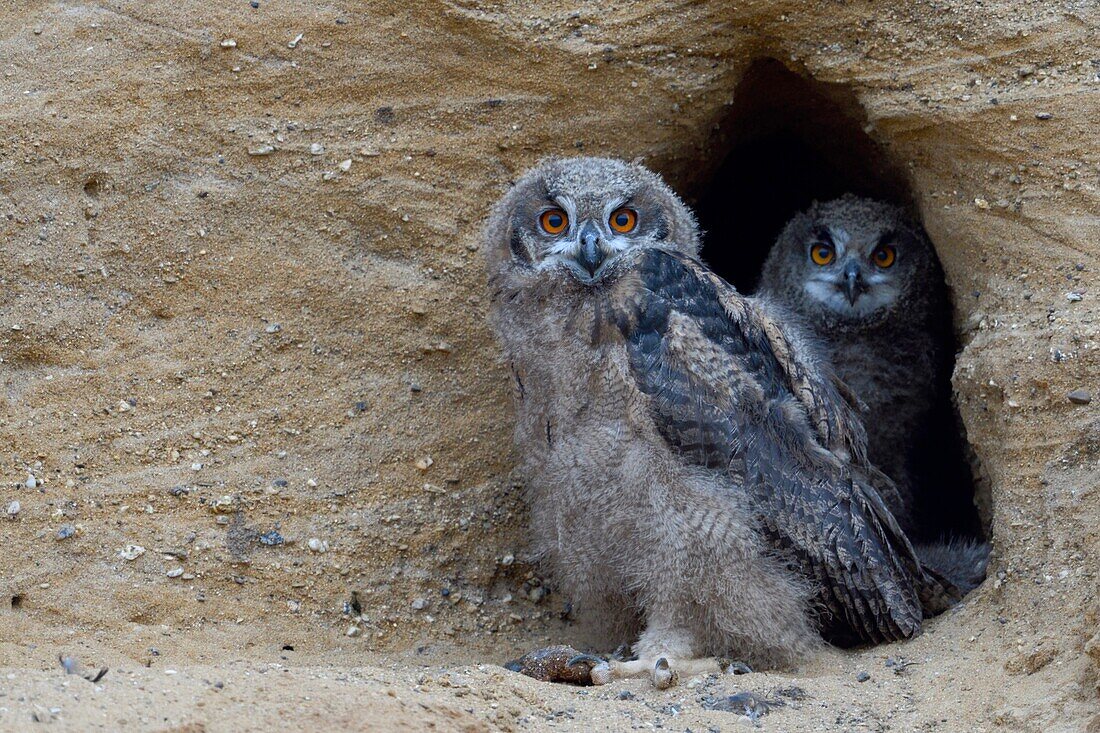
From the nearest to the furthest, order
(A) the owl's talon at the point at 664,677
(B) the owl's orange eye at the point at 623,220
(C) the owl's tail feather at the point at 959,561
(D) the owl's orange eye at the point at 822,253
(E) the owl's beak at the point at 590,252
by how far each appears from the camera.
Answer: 1. (A) the owl's talon at the point at 664,677
2. (E) the owl's beak at the point at 590,252
3. (B) the owl's orange eye at the point at 623,220
4. (C) the owl's tail feather at the point at 959,561
5. (D) the owl's orange eye at the point at 822,253

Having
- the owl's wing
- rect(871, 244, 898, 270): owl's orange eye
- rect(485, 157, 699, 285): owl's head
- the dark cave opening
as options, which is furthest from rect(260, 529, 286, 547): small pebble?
rect(871, 244, 898, 270): owl's orange eye

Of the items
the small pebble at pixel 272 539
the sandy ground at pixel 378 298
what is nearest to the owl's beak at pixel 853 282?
the sandy ground at pixel 378 298

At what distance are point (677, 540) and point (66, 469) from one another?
206 cm

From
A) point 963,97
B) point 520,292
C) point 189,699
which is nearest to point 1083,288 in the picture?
point 963,97

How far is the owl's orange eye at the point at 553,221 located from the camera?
4297 mm

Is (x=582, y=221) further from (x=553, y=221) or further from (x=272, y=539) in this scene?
(x=272, y=539)

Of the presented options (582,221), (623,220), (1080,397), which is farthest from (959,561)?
(582,221)

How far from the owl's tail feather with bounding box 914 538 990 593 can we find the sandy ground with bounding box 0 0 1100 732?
0.18 m

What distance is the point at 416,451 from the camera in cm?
452

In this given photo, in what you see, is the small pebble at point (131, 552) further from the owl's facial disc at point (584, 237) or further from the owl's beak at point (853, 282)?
the owl's beak at point (853, 282)

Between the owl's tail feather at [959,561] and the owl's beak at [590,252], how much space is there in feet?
5.39

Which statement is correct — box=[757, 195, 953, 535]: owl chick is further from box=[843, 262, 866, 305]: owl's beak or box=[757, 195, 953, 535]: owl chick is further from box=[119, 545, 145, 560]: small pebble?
box=[119, 545, 145, 560]: small pebble

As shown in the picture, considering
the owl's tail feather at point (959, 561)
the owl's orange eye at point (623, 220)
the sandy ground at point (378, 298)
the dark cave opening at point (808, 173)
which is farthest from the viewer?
the dark cave opening at point (808, 173)

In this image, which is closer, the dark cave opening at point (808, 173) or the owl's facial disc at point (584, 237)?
the owl's facial disc at point (584, 237)
